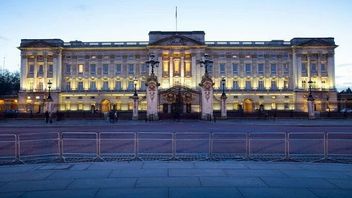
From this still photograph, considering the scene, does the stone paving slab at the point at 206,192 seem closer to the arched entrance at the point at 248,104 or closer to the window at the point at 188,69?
the window at the point at 188,69

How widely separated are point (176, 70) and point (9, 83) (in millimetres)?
63809

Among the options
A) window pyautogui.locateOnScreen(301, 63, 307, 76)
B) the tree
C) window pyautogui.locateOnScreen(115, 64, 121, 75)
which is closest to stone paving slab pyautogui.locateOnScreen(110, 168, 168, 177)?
window pyautogui.locateOnScreen(115, 64, 121, 75)

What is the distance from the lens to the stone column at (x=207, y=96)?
143ft

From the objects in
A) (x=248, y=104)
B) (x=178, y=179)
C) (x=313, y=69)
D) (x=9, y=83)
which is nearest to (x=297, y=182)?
(x=178, y=179)

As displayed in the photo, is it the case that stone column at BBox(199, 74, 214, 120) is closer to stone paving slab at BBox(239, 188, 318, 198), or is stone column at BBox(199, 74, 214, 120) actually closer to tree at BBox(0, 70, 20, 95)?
stone paving slab at BBox(239, 188, 318, 198)

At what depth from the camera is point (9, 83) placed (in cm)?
11588

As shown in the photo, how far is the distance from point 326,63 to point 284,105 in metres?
15.9

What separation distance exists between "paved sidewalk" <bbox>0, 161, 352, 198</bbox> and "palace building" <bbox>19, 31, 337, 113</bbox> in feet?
249

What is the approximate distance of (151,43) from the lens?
284 ft

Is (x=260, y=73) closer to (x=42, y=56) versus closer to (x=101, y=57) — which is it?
(x=101, y=57)

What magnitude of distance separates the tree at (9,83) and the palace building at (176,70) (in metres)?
25.9

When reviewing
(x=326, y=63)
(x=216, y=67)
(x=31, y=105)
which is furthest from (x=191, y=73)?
(x=31, y=105)

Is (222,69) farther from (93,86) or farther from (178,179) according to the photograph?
(178,179)

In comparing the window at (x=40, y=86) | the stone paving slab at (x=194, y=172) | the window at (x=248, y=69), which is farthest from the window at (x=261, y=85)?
the stone paving slab at (x=194, y=172)
